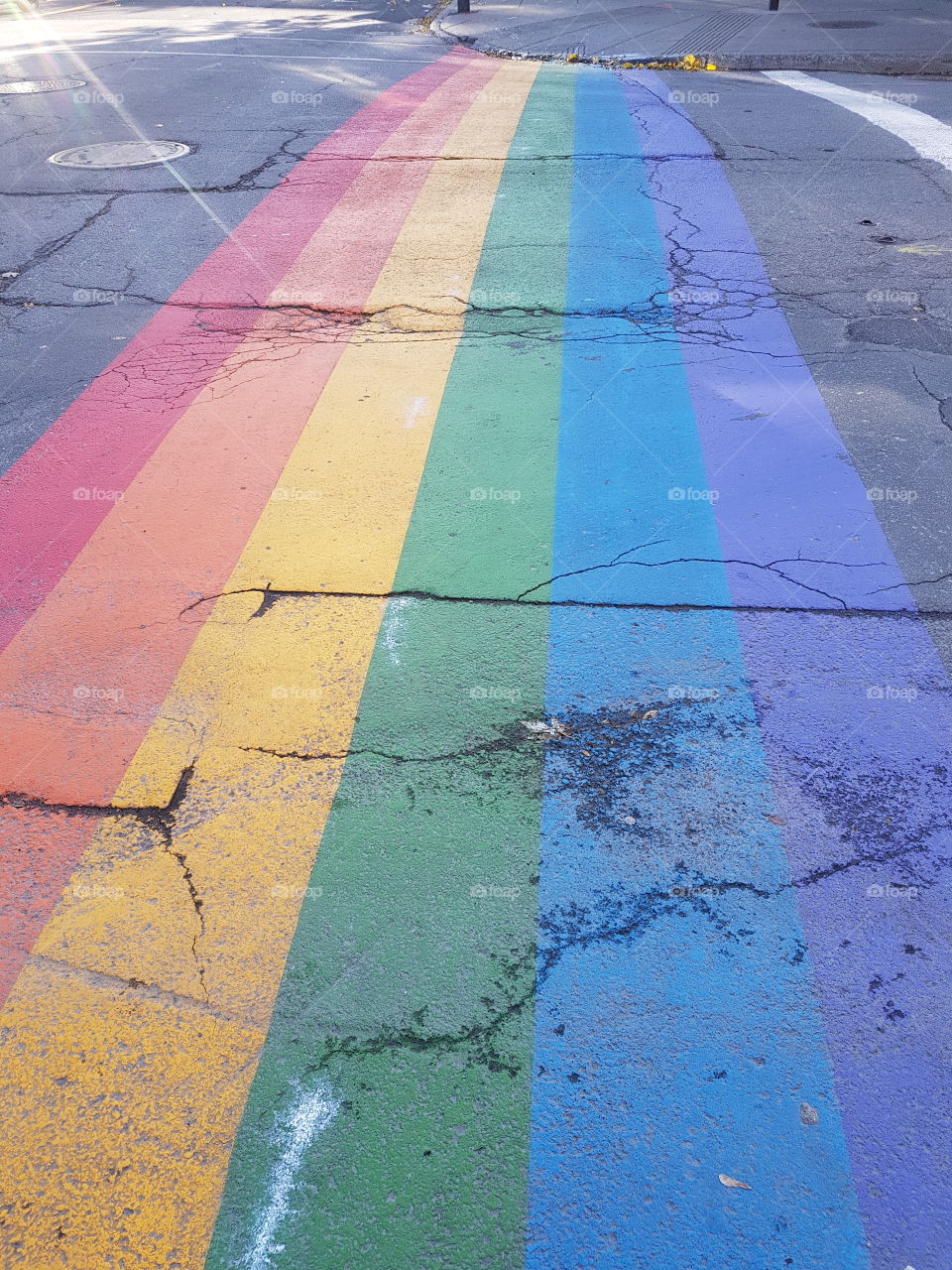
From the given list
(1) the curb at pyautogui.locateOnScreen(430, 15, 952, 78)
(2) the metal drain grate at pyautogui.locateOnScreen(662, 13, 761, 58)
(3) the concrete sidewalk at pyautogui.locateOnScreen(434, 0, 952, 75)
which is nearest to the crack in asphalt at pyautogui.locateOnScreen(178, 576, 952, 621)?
(1) the curb at pyautogui.locateOnScreen(430, 15, 952, 78)

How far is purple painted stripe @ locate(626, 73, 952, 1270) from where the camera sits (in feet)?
8.72

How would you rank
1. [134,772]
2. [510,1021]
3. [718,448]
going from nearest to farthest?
1. [510,1021]
2. [134,772]
3. [718,448]

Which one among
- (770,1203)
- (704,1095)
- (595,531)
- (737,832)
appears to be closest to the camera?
(770,1203)

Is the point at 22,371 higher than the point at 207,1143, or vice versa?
the point at 22,371

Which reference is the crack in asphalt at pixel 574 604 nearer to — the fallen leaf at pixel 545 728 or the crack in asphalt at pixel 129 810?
the fallen leaf at pixel 545 728

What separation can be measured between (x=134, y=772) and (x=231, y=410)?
Result: 3329 millimetres

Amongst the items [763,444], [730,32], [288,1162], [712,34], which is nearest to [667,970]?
[288,1162]

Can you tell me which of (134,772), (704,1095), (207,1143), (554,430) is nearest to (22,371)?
(554,430)

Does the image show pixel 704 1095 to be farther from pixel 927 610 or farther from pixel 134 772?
pixel 927 610

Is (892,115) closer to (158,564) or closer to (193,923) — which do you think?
(158,564)

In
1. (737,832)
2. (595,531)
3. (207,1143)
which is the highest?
(595,531)

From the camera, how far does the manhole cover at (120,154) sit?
11172 millimetres

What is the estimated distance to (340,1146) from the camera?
8.67 feet

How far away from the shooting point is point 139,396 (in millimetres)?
6699
